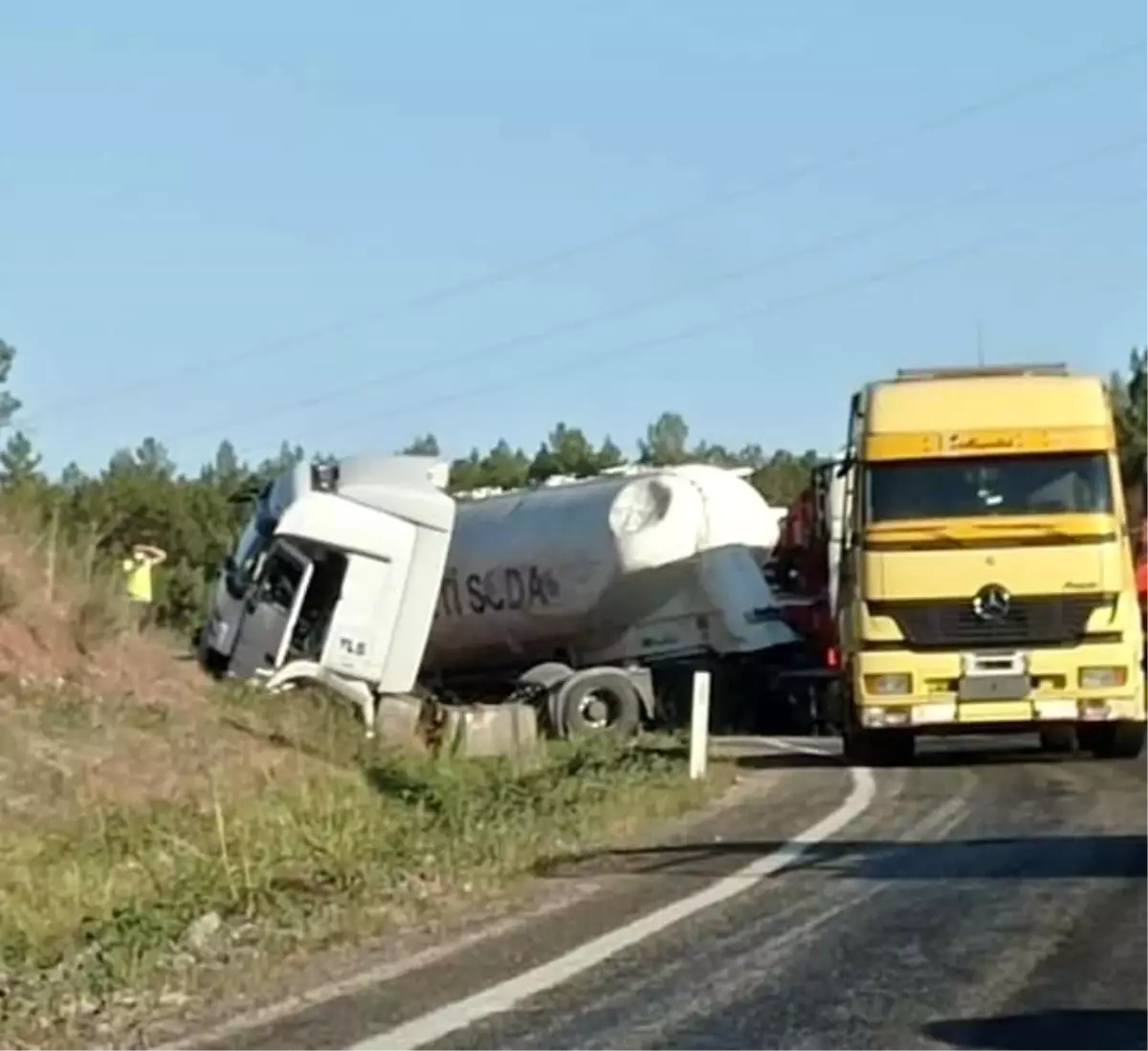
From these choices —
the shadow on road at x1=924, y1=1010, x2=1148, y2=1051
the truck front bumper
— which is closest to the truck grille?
the truck front bumper

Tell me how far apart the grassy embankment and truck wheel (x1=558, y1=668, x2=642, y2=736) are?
21.0 ft

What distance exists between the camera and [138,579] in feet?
94.8

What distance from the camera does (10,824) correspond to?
15.8 metres

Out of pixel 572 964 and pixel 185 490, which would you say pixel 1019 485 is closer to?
pixel 572 964

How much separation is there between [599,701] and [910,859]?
18651 millimetres

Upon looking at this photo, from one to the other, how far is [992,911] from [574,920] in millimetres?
1725

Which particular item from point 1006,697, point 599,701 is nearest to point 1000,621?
point 1006,697

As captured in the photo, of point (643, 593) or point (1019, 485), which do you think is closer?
point (1019, 485)

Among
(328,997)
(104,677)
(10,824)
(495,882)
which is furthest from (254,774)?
(328,997)

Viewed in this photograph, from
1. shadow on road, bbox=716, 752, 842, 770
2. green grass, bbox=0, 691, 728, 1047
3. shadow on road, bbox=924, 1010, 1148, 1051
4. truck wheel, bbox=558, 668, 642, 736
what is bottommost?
shadow on road, bbox=924, 1010, 1148, 1051

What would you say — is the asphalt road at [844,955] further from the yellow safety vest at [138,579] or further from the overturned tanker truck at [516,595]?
the overturned tanker truck at [516,595]

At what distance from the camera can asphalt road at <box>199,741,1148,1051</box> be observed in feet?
27.3

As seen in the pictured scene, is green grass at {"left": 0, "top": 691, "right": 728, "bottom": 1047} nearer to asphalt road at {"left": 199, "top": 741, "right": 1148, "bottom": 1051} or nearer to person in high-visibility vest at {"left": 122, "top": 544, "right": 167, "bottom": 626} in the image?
asphalt road at {"left": 199, "top": 741, "right": 1148, "bottom": 1051}

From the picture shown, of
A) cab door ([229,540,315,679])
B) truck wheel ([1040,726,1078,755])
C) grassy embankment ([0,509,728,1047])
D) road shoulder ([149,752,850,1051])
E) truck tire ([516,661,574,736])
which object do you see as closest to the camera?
road shoulder ([149,752,850,1051])
